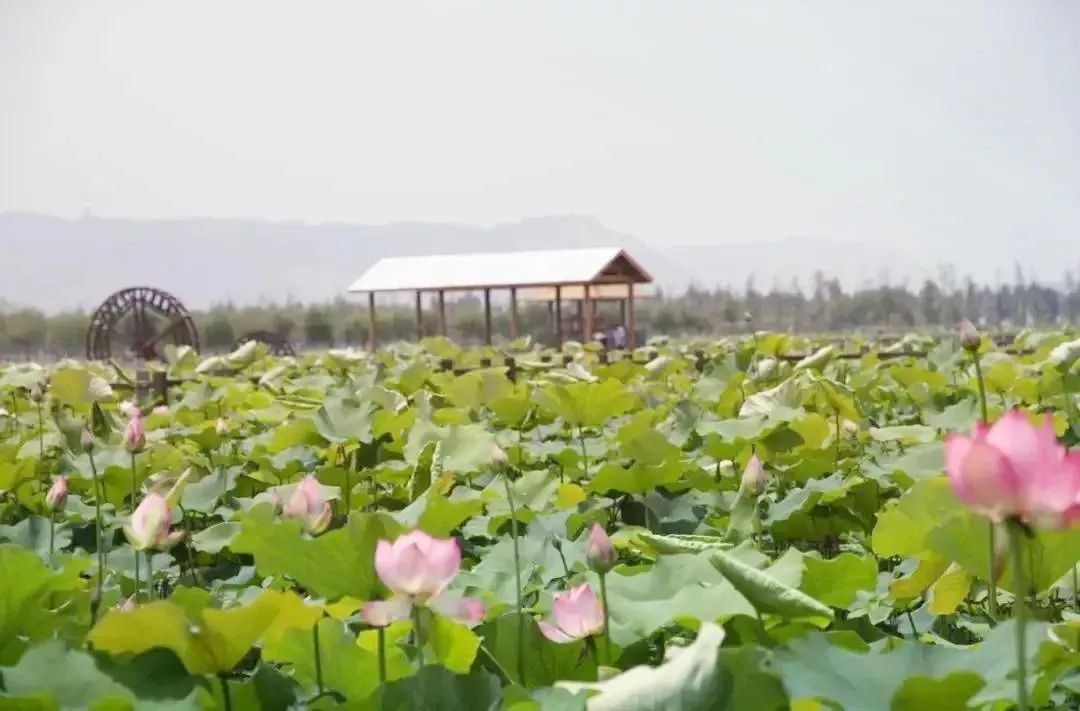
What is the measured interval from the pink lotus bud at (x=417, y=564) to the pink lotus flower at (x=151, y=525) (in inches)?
13.1

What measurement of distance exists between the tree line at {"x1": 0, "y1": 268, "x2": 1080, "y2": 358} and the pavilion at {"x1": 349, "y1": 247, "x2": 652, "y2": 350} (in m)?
16.3

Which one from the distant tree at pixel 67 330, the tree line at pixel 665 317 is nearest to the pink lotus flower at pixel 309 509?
the tree line at pixel 665 317

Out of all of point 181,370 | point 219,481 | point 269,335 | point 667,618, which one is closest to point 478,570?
point 667,618

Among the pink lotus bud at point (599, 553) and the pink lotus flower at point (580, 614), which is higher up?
the pink lotus bud at point (599, 553)

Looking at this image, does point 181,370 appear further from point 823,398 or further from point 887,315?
point 887,315

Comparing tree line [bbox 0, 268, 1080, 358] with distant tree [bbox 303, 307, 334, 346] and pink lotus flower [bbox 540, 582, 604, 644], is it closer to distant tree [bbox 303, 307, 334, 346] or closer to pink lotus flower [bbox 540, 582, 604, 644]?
distant tree [bbox 303, 307, 334, 346]

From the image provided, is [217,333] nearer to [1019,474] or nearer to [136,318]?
[136,318]

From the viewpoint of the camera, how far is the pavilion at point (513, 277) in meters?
15.0

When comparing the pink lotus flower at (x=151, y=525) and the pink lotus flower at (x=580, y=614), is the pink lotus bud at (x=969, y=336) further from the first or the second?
the pink lotus flower at (x=151, y=525)

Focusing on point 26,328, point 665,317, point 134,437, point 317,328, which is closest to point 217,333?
point 317,328

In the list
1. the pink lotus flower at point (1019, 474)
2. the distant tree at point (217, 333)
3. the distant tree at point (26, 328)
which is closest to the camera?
the pink lotus flower at point (1019, 474)

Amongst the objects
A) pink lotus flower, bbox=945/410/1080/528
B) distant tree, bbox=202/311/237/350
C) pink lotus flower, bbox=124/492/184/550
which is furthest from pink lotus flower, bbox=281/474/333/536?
distant tree, bbox=202/311/237/350

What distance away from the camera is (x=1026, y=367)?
9.55ft

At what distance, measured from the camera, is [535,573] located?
1.08 meters
